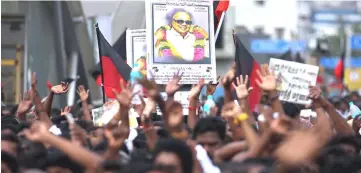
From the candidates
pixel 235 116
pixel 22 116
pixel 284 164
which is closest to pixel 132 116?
pixel 22 116

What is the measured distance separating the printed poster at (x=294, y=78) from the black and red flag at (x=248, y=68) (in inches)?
35.7

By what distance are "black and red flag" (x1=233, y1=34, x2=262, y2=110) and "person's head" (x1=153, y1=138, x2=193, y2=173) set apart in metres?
4.72

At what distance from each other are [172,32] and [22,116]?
6.53 feet

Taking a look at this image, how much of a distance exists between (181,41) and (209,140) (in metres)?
3.51

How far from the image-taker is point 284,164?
215 inches

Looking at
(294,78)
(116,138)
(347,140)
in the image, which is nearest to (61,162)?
(116,138)

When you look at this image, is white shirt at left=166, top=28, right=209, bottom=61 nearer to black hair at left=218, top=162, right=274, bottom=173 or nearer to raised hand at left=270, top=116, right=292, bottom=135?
black hair at left=218, top=162, right=274, bottom=173

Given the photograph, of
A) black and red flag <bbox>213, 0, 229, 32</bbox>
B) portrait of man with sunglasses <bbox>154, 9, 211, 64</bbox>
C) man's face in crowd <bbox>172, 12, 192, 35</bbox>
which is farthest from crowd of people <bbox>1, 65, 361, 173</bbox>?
black and red flag <bbox>213, 0, 229, 32</bbox>

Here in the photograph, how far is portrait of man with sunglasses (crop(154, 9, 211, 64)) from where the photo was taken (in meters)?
10.6

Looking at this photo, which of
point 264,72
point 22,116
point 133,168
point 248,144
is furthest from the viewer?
point 22,116

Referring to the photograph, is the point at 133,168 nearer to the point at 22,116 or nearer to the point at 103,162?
the point at 103,162

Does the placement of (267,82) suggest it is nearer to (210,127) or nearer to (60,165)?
(210,127)

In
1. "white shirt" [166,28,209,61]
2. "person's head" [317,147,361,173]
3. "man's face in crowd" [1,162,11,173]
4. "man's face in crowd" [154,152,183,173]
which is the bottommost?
"man's face in crowd" [1,162,11,173]

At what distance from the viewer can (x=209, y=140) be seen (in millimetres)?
7395
